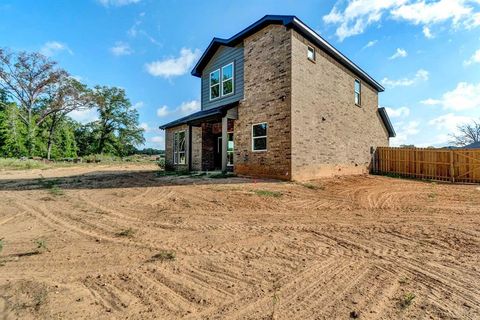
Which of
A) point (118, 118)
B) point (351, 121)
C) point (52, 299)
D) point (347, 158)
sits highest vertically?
point (118, 118)

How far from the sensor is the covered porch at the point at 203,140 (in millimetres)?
13055

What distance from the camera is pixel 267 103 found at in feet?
38.9

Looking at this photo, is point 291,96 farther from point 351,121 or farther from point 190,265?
point 190,265

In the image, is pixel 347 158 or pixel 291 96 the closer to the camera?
pixel 291 96

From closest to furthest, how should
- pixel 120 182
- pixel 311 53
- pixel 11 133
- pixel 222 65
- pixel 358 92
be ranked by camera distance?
1. pixel 120 182
2. pixel 311 53
3. pixel 222 65
4. pixel 358 92
5. pixel 11 133

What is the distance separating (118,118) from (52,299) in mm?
48350

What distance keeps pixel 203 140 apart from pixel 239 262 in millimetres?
12783

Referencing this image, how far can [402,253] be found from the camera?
11.8 ft

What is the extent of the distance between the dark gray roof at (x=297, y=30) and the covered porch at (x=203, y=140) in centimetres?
348

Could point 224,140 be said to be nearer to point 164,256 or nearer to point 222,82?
point 222,82

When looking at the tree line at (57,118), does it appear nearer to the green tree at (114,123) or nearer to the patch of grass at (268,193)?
the green tree at (114,123)

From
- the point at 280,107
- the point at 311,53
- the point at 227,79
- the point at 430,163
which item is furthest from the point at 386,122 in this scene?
the point at 227,79

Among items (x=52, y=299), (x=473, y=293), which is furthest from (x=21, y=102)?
(x=473, y=293)

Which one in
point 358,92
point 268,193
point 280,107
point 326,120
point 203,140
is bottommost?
point 268,193
